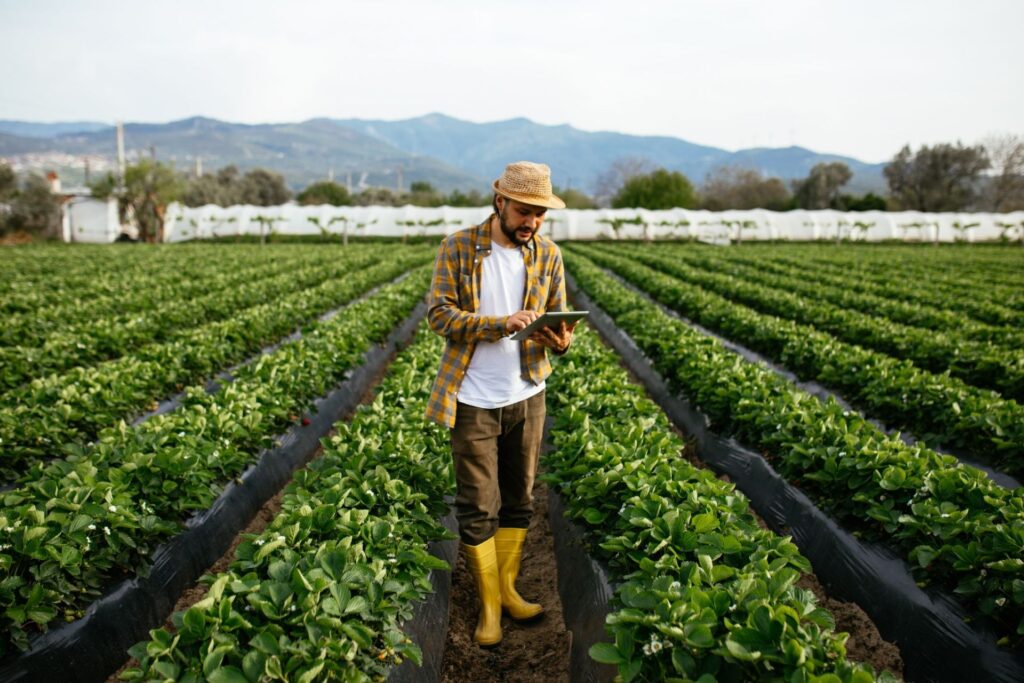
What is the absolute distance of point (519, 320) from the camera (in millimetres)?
2986

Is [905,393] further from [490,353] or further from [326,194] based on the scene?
[326,194]

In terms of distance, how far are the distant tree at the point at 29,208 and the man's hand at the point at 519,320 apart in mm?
55290

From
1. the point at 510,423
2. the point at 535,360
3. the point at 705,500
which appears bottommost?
the point at 705,500

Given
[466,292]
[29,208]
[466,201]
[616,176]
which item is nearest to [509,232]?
[466,292]

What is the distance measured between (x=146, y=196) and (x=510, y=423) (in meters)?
52.6

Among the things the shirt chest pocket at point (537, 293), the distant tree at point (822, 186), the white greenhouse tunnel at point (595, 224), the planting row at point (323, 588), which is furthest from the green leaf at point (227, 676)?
the distant tree at point (822, 186)

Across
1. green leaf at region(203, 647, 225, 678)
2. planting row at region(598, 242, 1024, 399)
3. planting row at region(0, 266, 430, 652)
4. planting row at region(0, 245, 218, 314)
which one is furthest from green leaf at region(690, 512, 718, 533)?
planting row at region(0, 245, 218, 314)

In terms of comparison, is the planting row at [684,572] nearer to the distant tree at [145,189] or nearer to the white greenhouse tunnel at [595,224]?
the white greenhouse tunnel at [595,224]

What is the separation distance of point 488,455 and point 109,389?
4.61 m

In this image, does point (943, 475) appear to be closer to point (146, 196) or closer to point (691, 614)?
point (691, 614)

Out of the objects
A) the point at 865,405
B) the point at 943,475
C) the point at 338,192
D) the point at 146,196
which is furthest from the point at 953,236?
the point at 338,192

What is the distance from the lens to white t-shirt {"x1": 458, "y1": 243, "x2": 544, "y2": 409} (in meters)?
3.24

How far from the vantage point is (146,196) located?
46812 millimetres

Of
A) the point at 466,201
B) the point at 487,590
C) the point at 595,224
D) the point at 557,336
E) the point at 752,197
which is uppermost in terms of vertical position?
the point at 752,197
